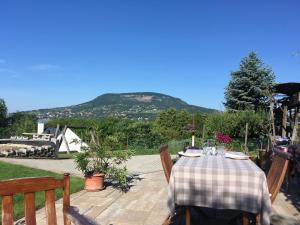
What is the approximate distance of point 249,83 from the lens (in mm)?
22422

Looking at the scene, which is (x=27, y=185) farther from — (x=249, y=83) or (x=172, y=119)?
(x=172, y=119)

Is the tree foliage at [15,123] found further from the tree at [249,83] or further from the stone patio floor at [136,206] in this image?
the stone patio floor at [136,206]

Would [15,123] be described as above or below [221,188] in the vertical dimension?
above

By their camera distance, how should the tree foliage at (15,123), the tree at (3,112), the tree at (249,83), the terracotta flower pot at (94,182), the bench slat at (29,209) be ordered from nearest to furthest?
the bench slat at (29,209) < the terracotta flower pot at (94,182) < the tree foliage at (15,123) < the tree at (249,83) < the tree at (3,112)

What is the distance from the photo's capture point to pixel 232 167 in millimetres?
3961

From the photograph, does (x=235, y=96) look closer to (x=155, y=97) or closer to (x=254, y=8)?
(x=254, y=8)

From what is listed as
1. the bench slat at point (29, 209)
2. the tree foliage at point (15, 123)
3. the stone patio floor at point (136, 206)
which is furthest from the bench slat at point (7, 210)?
the tree foliage at point (15, 123)

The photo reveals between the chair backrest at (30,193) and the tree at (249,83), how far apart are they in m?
20.8

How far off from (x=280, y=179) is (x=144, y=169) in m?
7.17

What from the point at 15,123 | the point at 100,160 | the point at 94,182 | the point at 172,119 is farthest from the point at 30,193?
the point at 172,119

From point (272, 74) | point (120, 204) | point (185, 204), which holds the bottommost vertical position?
point (120, 204)

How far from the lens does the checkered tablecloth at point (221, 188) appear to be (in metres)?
3.62

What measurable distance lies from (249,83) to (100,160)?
1710 centimetres

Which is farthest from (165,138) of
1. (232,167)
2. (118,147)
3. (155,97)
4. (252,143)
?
(155,97)
